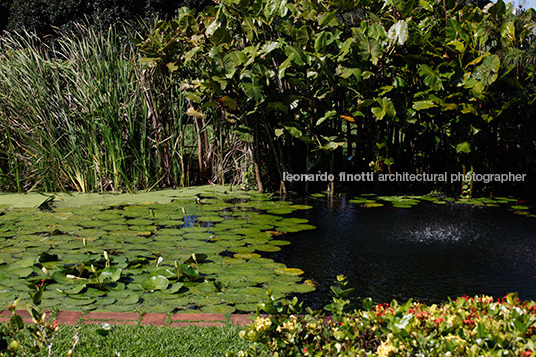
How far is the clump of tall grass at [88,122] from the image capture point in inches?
259

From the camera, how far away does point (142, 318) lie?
9.53ft

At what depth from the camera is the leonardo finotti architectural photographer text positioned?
22.3 ft

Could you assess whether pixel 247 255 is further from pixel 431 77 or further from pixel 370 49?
pixel 431 77

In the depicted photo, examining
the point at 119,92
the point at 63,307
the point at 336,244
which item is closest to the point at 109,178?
the point at 119,92

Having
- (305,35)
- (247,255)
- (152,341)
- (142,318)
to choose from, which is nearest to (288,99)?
(305,35)

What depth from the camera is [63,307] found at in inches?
121

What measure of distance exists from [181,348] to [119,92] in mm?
4734

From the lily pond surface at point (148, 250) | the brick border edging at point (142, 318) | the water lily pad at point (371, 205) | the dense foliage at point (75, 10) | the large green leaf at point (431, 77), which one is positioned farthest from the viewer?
the dense foliage at point (75, 10)

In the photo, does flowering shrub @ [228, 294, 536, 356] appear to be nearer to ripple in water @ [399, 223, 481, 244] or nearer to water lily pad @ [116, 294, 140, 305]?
water lily pad @ [116, 294, 140, 305]

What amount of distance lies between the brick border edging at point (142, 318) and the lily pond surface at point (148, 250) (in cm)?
13

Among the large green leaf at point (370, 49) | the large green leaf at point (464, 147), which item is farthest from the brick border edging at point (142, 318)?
the large green leaf at point (464, 147)

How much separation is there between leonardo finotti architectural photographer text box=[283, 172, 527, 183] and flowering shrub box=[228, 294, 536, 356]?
449 centimetres

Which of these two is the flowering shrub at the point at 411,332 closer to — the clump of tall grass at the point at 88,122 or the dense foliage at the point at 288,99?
the dense foliage at the point at 288,99

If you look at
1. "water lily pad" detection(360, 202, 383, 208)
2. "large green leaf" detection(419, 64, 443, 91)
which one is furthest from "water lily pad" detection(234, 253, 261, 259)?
"large green leaf" detection(419, 64, 443, 91)
